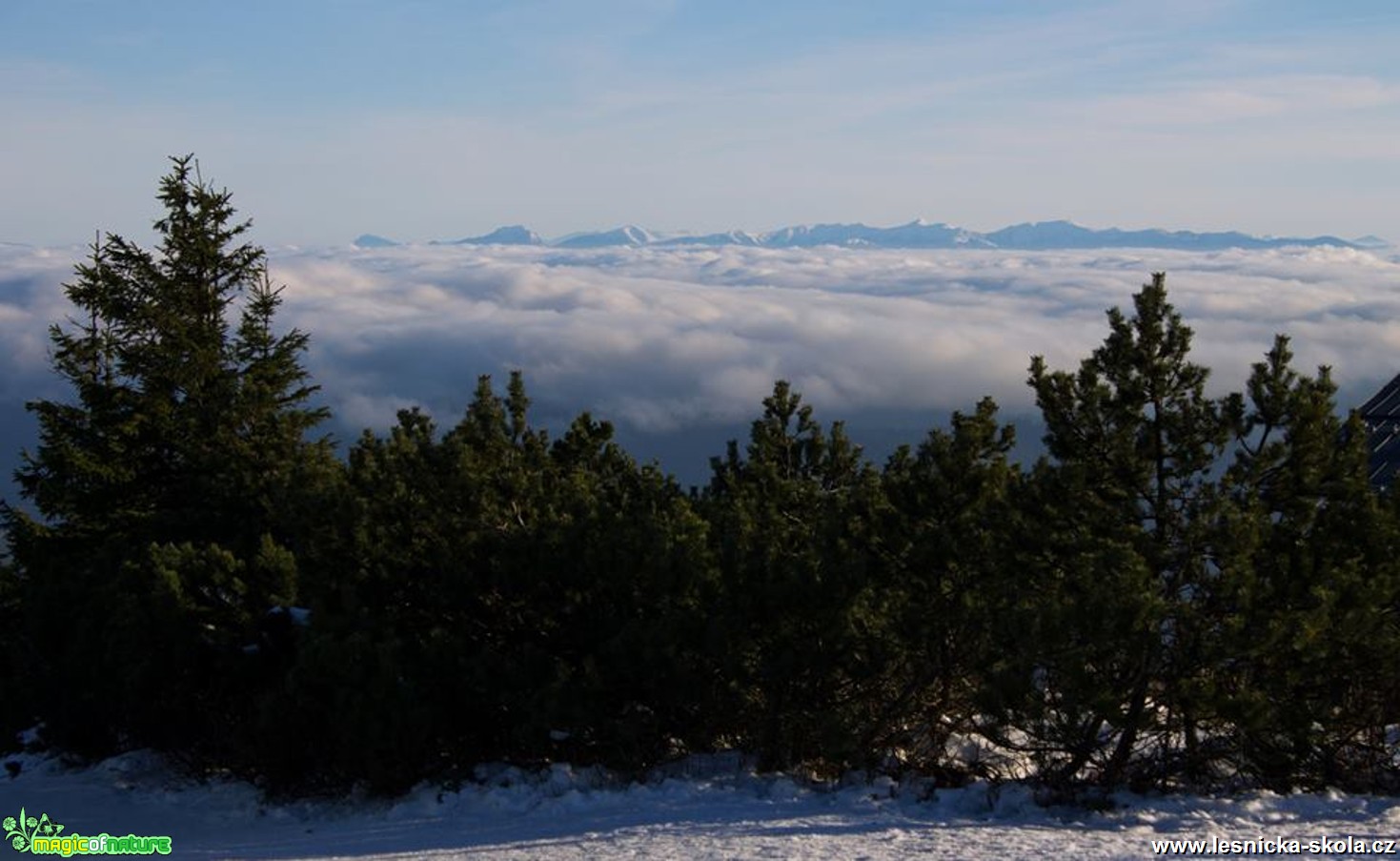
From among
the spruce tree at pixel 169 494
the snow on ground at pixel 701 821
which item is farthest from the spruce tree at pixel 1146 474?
the spruce tree at pixel 169 494

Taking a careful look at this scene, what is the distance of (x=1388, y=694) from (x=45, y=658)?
17661 millimetres

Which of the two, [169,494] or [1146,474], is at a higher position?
[1146,474]

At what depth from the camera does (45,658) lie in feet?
61.6

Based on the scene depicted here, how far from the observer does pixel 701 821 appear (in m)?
10.9

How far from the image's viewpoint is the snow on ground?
973 centimetres

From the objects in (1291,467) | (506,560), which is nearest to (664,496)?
(506,560)

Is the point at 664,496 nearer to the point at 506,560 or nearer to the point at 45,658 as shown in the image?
the point at 506,560

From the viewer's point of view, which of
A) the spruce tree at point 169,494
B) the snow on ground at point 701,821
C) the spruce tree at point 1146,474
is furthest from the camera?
the spruce tree at point 169,494

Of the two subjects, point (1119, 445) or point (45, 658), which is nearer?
point (1119, 445)

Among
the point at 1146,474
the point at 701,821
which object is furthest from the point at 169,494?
the point at 1146,474

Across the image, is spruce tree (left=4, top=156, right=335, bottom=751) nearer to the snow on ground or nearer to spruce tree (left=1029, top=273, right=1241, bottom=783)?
the snow on ground

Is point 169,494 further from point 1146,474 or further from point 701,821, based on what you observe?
point 1146,474

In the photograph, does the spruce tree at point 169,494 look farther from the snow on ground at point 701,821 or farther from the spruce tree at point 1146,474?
the spruce tree at point 1146,474

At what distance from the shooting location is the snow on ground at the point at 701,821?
383 inches
